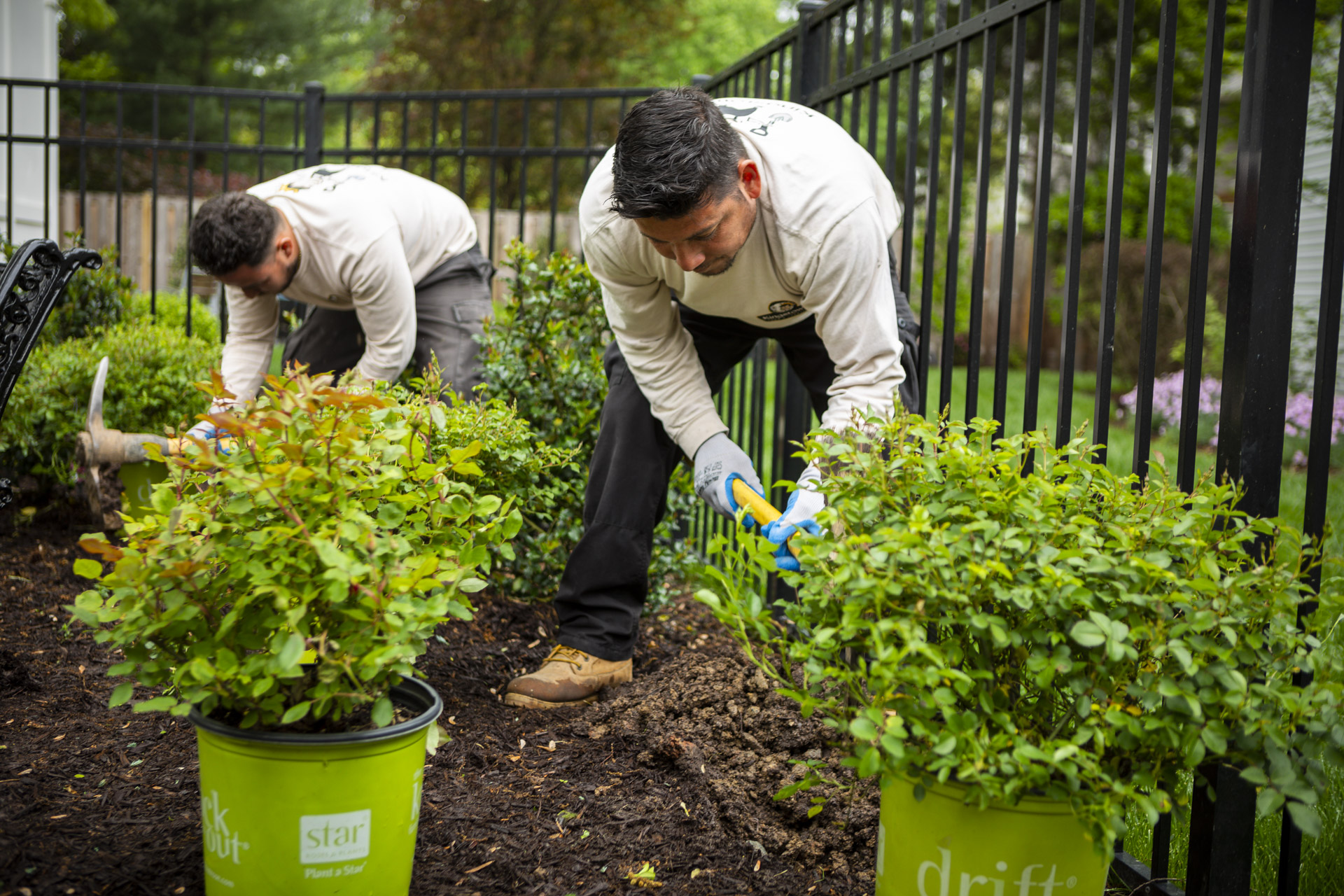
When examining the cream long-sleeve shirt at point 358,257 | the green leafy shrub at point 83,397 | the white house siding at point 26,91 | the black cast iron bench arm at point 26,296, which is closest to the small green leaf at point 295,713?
the black cast iron bench arm at point 26,296

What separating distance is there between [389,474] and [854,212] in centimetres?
120

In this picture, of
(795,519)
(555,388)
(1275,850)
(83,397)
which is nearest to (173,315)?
(83,397)

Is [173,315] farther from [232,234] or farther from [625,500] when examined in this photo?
[625,500]

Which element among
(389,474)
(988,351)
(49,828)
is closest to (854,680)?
(389,474)

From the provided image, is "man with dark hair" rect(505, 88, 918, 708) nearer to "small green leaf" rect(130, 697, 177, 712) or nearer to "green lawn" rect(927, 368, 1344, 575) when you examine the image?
"green lawn" rect(927, 368, 1344, 575)

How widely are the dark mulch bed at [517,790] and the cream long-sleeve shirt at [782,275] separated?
28.9 inches

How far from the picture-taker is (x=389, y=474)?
56.9 inches

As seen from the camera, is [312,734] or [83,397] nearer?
[312,734]

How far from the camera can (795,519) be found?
6.29 feet

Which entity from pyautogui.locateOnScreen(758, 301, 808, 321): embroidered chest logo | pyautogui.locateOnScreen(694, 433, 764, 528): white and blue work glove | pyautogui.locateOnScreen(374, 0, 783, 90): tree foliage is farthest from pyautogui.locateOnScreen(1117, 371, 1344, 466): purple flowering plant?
pyautogui.locateOnScreen(374, 0, 783, 90): tree foliage

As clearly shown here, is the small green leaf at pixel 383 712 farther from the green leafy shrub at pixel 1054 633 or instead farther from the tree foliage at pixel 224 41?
the tree foliage at pixel 224 41

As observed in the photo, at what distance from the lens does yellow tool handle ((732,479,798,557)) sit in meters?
1.93

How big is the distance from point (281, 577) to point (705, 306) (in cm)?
143

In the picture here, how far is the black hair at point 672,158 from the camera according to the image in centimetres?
193
